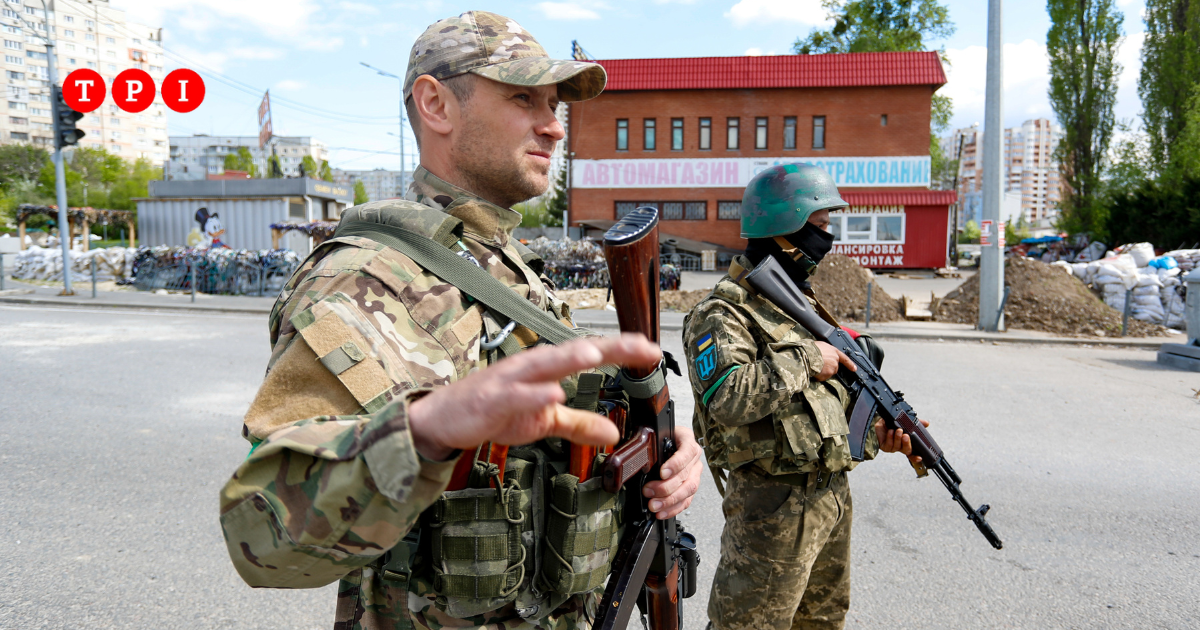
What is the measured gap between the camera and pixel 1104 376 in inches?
318

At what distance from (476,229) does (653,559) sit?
0.88 metres

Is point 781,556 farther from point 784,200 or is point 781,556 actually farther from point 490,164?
point 490,164

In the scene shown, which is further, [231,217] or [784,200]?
[231,217]

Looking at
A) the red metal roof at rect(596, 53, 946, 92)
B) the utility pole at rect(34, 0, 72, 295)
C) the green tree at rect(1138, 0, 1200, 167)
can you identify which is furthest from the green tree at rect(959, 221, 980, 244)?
the utility pole at rect(34, 0, 72, 295)

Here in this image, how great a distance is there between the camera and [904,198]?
27.3 m

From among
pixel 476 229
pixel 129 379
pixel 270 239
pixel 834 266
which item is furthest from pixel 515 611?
pixel 270 239

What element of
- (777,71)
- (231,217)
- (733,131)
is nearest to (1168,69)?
(777,71)

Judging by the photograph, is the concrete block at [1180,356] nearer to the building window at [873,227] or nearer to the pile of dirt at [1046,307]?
the pile of dirt at [1046,307]

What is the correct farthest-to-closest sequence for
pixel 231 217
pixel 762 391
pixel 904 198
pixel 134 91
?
1. pixel 231 217
2. pixel 904 198
3. pixel 134 91
4. pixel 762 391

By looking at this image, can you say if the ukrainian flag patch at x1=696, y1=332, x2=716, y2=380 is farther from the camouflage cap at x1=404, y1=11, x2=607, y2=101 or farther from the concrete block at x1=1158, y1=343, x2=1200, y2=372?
the concrete block at x1=1158, y1=343, x2=1200, y2=372

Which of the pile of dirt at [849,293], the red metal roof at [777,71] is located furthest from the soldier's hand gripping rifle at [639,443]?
the red metal roof at [777,71]

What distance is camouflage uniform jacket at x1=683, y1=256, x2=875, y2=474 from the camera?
234cm

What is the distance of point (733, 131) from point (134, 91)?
22937 millimetres

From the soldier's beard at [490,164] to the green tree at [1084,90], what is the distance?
116ft
